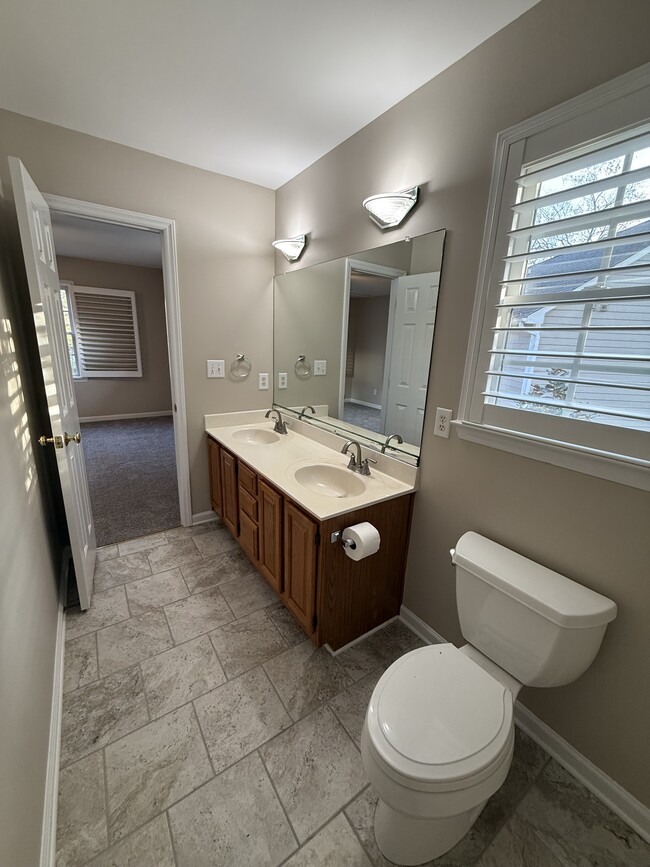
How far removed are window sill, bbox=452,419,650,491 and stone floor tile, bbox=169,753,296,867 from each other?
1.41m

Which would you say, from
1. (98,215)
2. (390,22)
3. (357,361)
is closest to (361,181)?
(390,22)

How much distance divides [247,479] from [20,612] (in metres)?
1.09

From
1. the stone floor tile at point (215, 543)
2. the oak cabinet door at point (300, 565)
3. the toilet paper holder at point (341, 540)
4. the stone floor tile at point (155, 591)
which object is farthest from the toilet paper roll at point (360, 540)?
the stone floor tile at point (215, 543)

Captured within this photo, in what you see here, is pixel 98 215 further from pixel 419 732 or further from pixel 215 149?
pixel 419 732

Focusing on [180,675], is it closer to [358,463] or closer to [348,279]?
[358,463]

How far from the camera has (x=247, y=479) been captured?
199 centimetres

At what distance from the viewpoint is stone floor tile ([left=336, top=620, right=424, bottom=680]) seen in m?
1.59

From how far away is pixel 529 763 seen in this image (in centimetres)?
127

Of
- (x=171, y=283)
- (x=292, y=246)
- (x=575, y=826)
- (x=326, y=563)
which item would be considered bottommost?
(x=575, y=826)

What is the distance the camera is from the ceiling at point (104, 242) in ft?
11.5

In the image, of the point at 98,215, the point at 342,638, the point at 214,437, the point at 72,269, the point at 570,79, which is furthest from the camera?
the point at 72,269

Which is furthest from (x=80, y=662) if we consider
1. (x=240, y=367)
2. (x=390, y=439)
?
(x=240, y=367)

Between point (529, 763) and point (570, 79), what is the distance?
226 cm

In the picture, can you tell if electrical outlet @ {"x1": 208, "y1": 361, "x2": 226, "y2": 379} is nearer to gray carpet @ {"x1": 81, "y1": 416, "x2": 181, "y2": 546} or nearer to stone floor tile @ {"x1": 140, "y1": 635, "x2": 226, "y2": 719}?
gray carpet @ {"x1": 81, "y1": 416, "x2": 181, "y2": 546}
